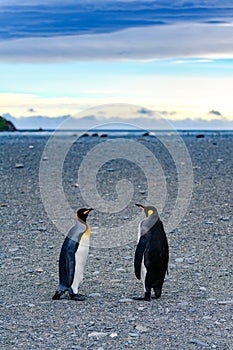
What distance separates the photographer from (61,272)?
5.39 metres

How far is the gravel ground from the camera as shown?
4629 millimetres

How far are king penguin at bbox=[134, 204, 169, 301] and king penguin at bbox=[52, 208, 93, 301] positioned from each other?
1.43 feet

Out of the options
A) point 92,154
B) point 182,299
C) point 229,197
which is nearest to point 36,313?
point 182,299

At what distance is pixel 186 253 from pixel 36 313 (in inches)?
97.1

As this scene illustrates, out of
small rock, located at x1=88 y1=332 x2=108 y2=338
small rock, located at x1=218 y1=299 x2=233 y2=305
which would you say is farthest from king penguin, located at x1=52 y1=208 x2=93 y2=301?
small rock, located at x1=218 y1=299 x2=233 y2=305

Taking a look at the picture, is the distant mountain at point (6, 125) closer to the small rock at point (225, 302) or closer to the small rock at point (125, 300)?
the small rock at point (125, 300)

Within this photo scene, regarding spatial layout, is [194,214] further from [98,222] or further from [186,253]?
[186,253]

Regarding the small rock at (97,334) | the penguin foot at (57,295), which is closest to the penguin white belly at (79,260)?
the penguin foot at (57,295)

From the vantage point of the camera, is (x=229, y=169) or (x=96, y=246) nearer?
(x=96, y=246)

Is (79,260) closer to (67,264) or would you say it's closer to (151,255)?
(67,264)

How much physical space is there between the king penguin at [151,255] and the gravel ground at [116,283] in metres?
0.16

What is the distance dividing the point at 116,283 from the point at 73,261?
0.78 meters

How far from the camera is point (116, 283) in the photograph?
601cm

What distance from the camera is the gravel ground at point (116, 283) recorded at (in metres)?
4.63
